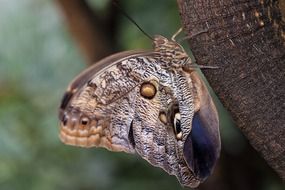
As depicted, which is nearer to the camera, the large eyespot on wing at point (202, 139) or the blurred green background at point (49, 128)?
the large eyespot on wing at point (202, 139)

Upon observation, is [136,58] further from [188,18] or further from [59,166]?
[59,166]

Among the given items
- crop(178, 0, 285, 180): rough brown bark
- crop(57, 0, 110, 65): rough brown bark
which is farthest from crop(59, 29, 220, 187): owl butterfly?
crop(57, 0, 110, 65): rough brown bark

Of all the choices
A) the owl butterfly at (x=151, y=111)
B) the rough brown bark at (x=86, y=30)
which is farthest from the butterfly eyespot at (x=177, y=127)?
the rough brown bark at (x=86, y=30)

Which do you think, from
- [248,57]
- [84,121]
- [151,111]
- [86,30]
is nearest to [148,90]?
[151,111]

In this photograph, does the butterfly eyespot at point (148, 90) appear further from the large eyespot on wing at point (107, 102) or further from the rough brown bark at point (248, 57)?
the rough brown bark at point (248, 57)

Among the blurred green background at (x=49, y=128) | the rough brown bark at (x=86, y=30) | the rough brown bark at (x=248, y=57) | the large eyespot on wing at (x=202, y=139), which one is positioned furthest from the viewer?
the blurred green background at (x=49, y=128)

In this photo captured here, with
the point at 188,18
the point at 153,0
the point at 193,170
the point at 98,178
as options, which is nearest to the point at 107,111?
the point at 193,170

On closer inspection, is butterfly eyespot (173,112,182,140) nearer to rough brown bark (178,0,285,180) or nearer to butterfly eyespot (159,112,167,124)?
butterfly eyespot (159,112,167,124)
